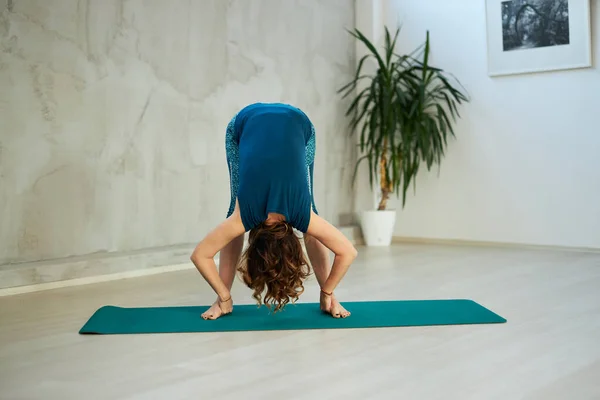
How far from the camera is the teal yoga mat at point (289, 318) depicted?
305 centimetres

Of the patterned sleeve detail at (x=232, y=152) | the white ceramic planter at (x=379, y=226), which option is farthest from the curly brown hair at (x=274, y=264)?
the white ceramic planter at (x=379, y=226)

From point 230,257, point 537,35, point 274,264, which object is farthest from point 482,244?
point 274,264

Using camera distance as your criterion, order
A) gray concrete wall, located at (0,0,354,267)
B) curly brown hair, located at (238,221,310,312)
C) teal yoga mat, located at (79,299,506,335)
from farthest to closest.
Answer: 1. gray concrete wall, located at (0,0,354,267)
2. teal yoga mat, located at (79,299,506,335)
3. curly brown hair, located at (238,221,310,312)

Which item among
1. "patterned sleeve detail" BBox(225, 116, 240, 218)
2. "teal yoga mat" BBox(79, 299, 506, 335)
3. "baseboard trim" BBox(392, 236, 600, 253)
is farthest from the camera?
"baseboard trim" BBox(392, 236, 600, 253)

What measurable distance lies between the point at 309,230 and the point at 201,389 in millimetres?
978

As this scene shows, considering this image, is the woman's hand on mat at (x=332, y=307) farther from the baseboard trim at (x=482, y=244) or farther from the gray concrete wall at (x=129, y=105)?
the baseboard trim at (x=482, y=244)

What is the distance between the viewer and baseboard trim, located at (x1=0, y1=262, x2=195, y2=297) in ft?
13.3

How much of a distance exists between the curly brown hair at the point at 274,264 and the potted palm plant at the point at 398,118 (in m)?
3.25

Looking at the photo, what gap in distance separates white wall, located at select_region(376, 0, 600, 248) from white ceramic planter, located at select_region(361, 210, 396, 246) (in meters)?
0.36

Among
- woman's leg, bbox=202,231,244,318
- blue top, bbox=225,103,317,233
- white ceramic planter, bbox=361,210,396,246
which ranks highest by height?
blue top, bbox=225,103,317,233

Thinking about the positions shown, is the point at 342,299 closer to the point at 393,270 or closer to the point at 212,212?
the point at 393,270

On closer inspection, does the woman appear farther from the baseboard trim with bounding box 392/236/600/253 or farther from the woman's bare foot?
the baseboard trim with bounding box 392/236/600/253

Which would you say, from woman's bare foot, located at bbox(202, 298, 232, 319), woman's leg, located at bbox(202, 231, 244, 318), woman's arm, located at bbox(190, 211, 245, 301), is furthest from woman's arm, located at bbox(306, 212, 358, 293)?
woman's bare foot, located at bbox(202, 298, 232, 319)

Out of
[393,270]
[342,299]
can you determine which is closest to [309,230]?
[342,299]
